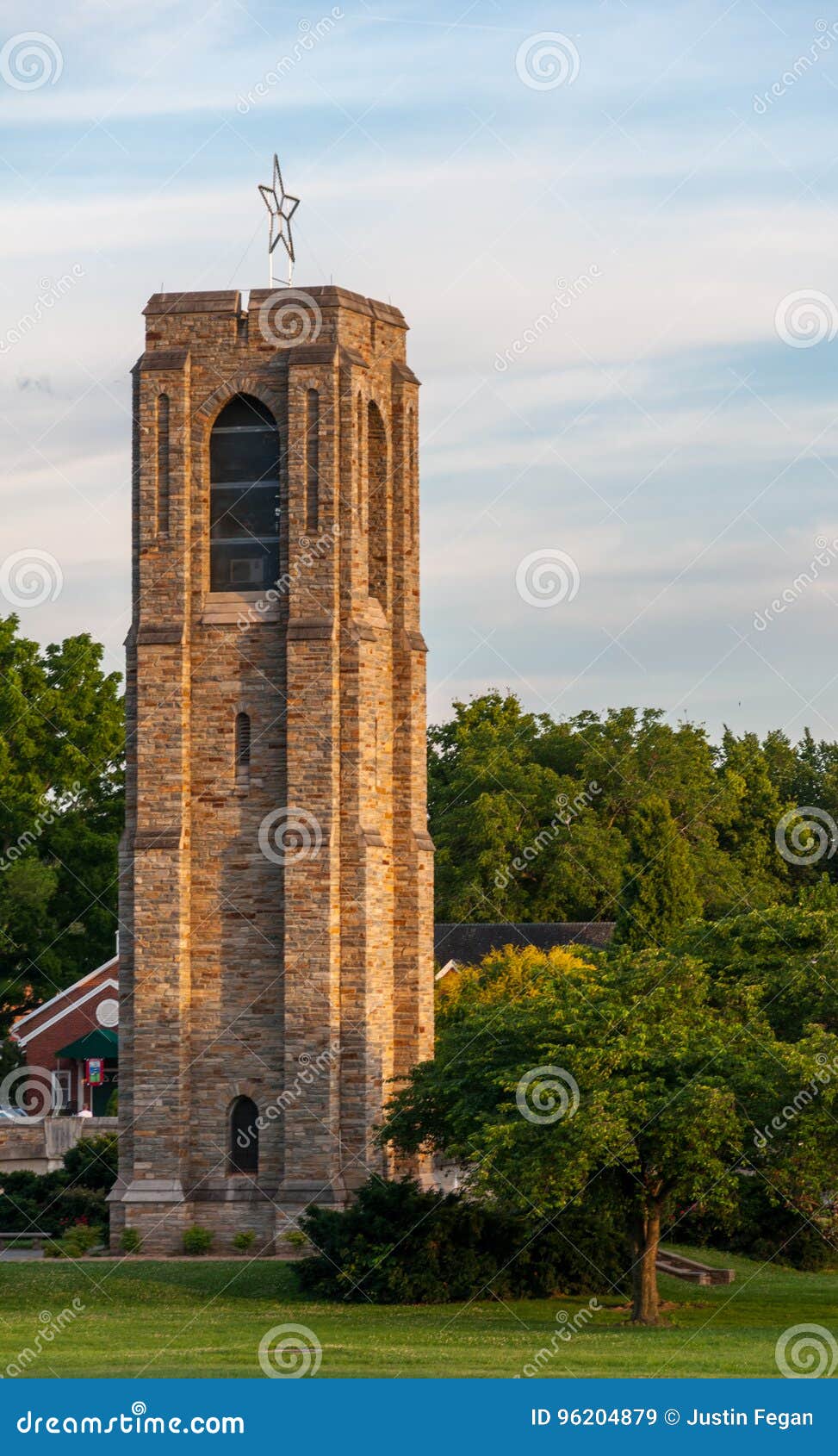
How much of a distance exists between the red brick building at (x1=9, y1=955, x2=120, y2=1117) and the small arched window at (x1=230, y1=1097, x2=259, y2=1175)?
2434cm

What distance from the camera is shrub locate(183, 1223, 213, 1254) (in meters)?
42.7

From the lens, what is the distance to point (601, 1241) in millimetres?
40438

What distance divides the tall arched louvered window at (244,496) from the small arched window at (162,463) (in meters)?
0.91

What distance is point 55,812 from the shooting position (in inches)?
3063

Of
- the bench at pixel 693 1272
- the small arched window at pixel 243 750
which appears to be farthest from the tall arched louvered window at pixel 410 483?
the bench at pixel 693 1272

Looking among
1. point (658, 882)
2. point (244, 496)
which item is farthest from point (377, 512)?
point (658, 882)

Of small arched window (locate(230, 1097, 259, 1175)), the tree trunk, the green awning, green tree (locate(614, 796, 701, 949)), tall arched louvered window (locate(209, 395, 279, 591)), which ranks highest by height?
tall arched louvered window (locate(209, 395, 279, 591))

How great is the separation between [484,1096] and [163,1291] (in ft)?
21.4

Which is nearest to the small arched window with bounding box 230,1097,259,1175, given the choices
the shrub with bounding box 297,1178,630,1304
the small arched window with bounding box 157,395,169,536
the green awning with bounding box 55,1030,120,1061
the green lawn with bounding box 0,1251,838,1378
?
the green lawn with bounding box 0,1251,838,1378

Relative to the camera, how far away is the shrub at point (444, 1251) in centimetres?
3791

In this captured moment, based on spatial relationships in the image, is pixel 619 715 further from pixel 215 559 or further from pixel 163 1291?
pixel 163 1291

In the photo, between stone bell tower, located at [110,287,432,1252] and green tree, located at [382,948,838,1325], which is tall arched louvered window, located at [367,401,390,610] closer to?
stone bell tower, located at [110,287,432,1252]

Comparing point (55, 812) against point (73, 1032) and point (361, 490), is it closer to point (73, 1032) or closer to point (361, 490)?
point (73, 1032)

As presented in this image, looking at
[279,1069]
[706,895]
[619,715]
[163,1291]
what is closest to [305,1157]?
[279,1069]
